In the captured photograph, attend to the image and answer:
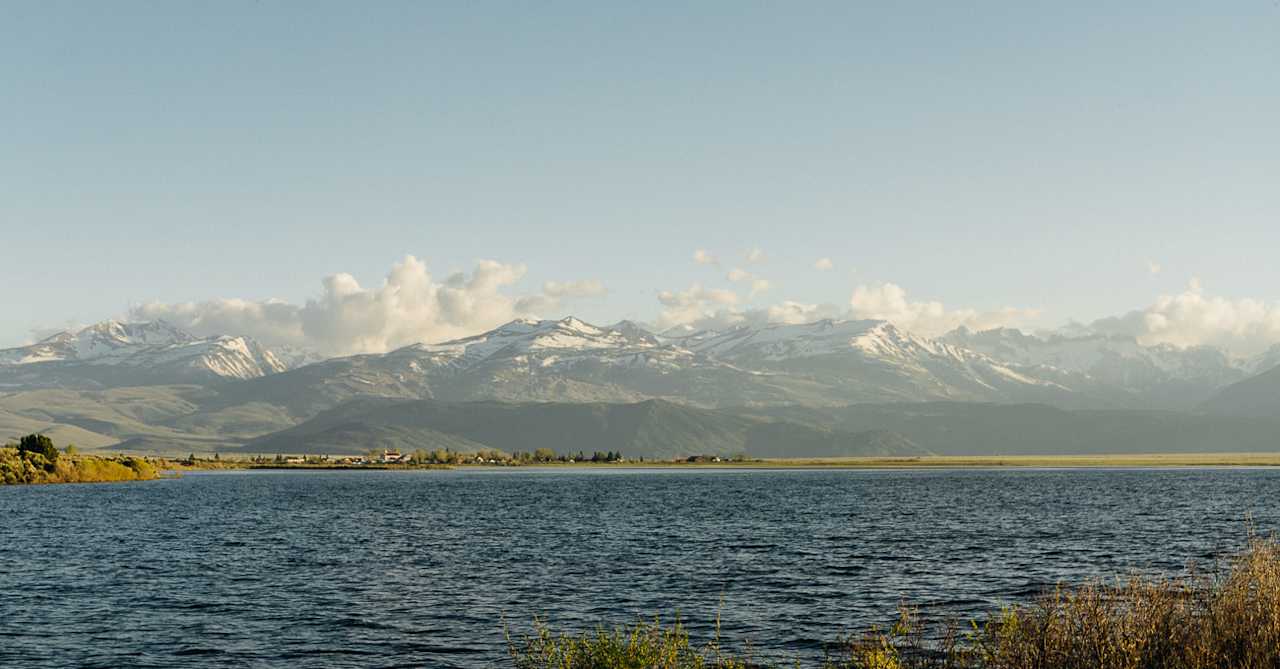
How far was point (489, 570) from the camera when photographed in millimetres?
76000

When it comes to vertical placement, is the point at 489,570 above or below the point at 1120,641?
below

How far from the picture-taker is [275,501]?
17512 centimetres

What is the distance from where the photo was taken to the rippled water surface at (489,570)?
51.0 m

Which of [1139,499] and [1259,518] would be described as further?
[1139,499]

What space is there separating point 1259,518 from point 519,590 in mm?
97575

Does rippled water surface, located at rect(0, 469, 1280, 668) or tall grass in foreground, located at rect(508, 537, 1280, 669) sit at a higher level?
tall grass in foreground, located at rect(508, 537, 1280, 669)

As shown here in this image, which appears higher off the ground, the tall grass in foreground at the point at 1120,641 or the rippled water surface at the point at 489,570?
the tall grass in foreground at the point at 1120,641

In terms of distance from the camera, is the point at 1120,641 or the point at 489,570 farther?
the point at 489,570

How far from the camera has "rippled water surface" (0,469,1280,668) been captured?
2009 inches

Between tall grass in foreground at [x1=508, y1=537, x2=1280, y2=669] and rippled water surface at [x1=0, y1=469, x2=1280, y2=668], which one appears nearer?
tall grass in foreground at [x1=508, y1=537, x2=1280, y2=669]

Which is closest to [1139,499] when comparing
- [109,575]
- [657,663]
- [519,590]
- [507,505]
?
[507,505]

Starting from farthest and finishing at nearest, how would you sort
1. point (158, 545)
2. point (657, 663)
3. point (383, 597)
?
point (158, 545)
point (383, 597)
point (657, 663)

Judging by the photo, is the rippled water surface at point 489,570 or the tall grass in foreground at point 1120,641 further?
the rippled water surface at point 489,570

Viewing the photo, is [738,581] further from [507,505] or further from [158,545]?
[507,505]
